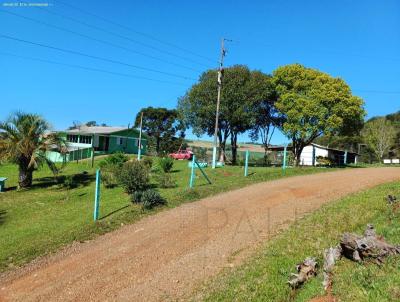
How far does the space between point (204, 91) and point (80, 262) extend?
81.9ft

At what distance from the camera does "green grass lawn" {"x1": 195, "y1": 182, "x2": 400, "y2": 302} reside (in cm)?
482

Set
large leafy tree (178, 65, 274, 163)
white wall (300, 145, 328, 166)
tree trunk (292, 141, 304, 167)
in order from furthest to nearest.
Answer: white wall (300, 145, 328, 166), large leafy tree (178, 65, 274, 163), tree trunk (292, 141, 304, 167)

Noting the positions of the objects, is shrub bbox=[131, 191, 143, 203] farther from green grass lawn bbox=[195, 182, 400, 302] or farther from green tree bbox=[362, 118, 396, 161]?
green tree bbox=[362, 118, 396, 161]

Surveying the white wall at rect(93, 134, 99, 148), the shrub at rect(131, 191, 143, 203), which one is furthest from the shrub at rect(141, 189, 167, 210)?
the white wall at rect(93, 134, 99, 148)

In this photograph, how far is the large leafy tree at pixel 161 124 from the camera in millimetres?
60375

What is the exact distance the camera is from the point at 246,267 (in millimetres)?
6918

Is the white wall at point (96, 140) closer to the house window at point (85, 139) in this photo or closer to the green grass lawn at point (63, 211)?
the house window at point (85, 139)

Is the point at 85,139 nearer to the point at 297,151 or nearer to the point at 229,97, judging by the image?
the point at 229,97

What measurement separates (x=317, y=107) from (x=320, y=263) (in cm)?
2154

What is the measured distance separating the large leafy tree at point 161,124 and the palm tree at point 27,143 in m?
40.7

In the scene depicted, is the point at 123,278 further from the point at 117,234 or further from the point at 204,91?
the point at 204,91

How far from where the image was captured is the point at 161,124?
200 ft

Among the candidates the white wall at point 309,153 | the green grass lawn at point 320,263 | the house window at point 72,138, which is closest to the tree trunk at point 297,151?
the white wall at point 309,153

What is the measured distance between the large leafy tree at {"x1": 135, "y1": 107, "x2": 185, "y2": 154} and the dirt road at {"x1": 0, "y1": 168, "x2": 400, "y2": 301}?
48.4 metres
